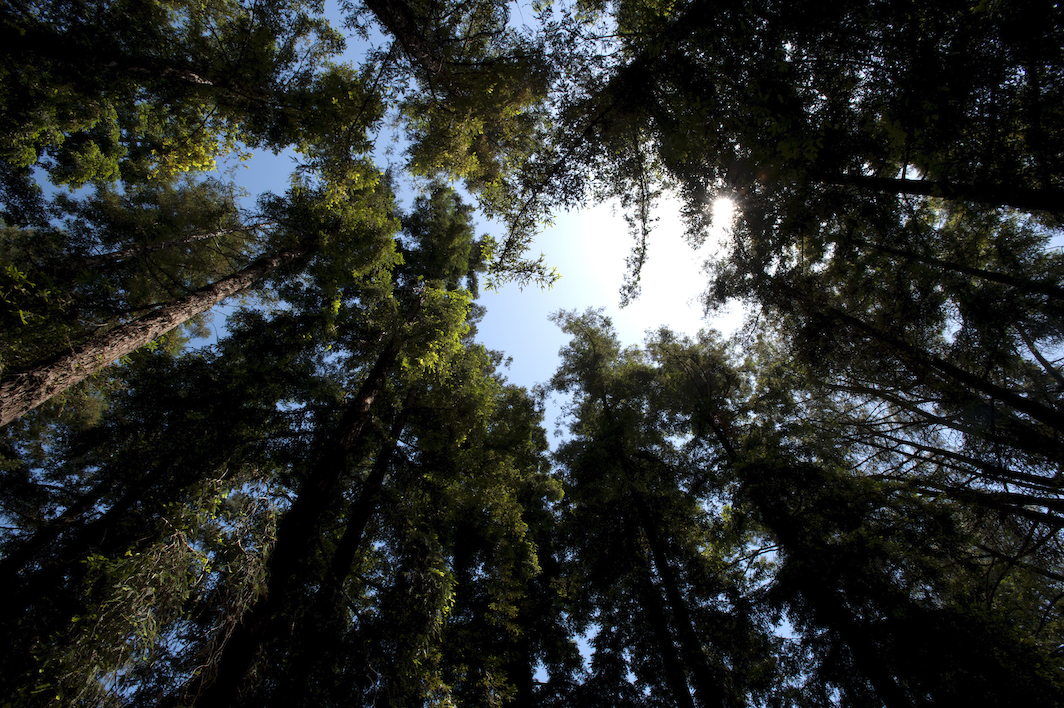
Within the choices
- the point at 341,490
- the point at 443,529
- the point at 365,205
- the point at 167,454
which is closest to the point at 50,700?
the point at 341,490

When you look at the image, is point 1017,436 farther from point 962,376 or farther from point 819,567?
point 819,567

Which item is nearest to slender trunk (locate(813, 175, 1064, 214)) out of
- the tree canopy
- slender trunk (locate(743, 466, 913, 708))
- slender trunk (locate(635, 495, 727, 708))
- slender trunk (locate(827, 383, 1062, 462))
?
the tree canopy

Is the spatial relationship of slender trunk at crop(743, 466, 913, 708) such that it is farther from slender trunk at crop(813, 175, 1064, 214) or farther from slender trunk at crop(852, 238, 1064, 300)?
slender trunk at crop(813, 175, 1064, 214)

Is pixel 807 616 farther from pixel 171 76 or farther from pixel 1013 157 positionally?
pixel 171 76

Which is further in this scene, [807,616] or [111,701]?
[807,616]

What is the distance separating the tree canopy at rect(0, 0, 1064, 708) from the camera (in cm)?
379

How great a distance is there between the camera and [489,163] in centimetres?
654

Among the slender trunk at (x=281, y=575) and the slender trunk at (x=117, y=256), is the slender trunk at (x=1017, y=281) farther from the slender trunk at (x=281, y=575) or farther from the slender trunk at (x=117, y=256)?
the slender trunk at (x=117, y=256)

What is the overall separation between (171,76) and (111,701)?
8.15 m

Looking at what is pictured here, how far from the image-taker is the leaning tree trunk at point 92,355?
3.81 m

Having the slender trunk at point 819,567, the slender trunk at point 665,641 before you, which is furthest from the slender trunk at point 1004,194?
the slender trunk at point 665,641

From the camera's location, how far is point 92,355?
15.3 ft

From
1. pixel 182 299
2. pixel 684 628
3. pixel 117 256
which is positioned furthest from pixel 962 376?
pixel 117 256

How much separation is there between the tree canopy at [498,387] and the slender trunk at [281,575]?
2.0 inches
